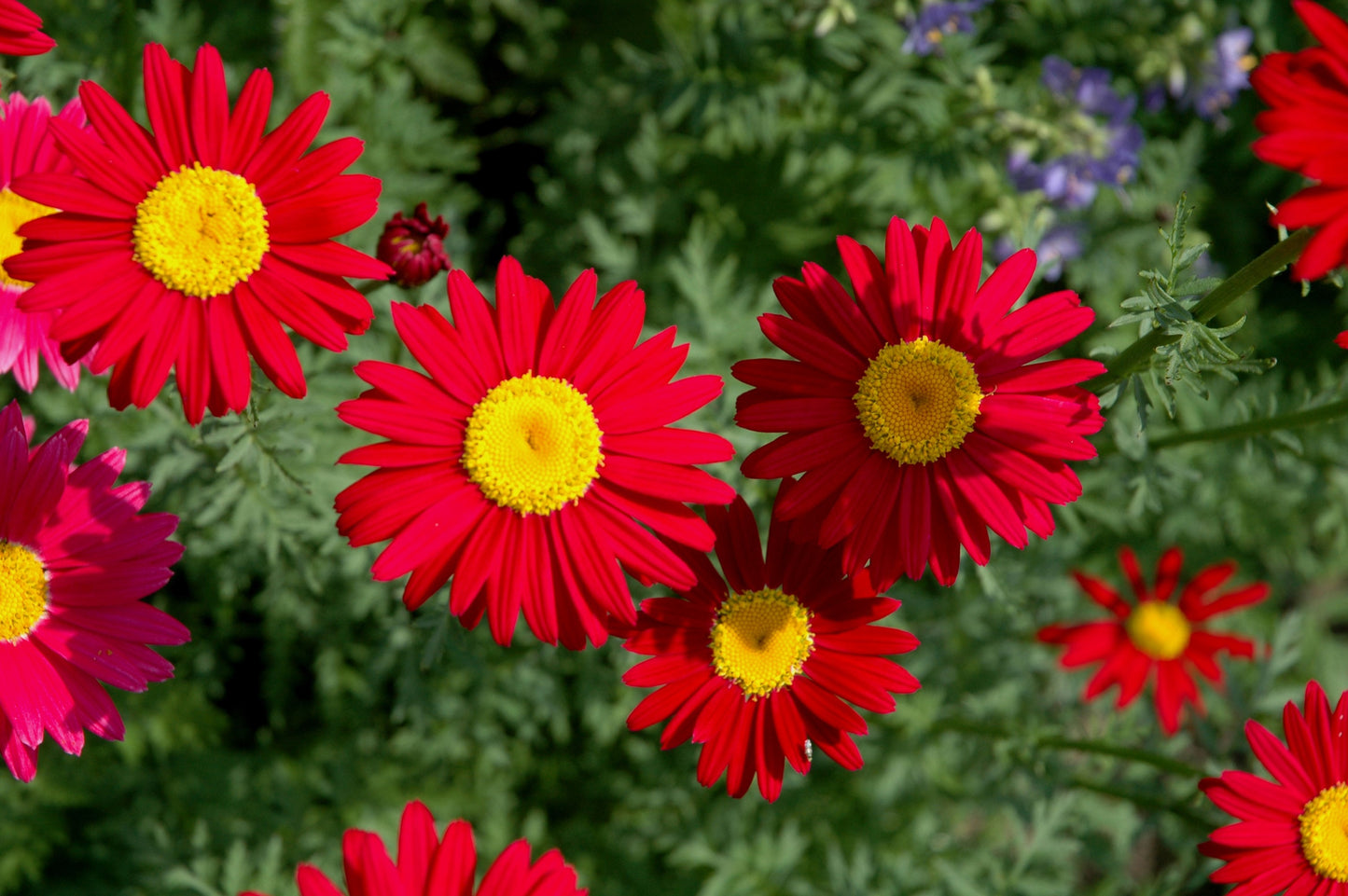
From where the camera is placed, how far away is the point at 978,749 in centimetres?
413

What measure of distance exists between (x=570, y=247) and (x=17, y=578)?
2569mm

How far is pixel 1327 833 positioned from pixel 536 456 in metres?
2.00

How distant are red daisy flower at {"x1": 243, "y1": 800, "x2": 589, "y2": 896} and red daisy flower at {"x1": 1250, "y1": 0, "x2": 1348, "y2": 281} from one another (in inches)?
68.9

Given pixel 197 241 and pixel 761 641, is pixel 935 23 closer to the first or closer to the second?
pixel 761 641

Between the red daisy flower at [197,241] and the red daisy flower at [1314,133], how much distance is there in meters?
1.59

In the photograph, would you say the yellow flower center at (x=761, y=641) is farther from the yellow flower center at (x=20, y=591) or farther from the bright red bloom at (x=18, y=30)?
the bright red bloom at (x=18, y=30)

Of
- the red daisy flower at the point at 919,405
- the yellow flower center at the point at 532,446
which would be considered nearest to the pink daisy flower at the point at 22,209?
the yellow flower center at the point at 532,446

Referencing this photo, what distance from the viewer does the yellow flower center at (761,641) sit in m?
2.43

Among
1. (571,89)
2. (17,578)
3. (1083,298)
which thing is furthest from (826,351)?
(1083,298)

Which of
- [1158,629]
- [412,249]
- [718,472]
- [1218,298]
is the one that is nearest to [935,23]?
[718,472]

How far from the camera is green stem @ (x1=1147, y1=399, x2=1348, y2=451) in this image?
8.00 ft

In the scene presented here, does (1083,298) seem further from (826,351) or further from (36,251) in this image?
(36,251)

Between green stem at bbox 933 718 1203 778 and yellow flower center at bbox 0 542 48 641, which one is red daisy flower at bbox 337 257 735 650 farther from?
green stem at bbox 933 718 1203 778

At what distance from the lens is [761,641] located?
2471mm
